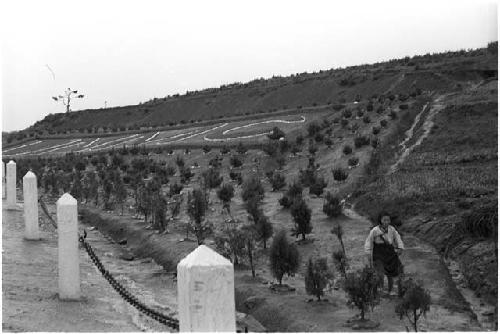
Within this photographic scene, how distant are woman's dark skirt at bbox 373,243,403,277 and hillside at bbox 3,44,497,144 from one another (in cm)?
2990

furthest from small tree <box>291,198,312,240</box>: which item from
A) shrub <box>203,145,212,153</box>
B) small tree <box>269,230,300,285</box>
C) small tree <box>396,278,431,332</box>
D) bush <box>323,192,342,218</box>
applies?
shrub <box>203,145,212,153</box>

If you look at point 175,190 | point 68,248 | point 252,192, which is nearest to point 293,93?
point 175,190

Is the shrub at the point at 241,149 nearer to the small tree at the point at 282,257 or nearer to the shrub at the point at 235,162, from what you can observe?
the shrub at the point at 235,162

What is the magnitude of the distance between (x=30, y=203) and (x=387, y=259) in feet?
22.8

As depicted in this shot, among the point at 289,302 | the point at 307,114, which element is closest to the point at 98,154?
the point at 307,114

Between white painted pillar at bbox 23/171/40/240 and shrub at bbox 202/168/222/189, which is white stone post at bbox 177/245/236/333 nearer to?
white painted pillar at bbox 23/171/40/240

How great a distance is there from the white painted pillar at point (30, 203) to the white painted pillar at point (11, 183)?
3.36m

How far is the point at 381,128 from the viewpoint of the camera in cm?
2509

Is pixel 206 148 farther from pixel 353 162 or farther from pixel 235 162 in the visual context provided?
pixel 353 162

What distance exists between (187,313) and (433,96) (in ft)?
82.6

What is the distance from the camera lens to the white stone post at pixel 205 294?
4859 millimetres

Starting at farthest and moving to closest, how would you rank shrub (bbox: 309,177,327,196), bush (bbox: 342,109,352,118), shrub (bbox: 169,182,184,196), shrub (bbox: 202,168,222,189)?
bush (bbox: 342,109,352,118) < shrub (bbox: 202,168,222,189) < shrub (bbox: 169,182,184,196) < shrub (bbox: 309,177,327,196)

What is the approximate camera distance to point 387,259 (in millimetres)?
9641

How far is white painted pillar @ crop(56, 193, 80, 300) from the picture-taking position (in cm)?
965
